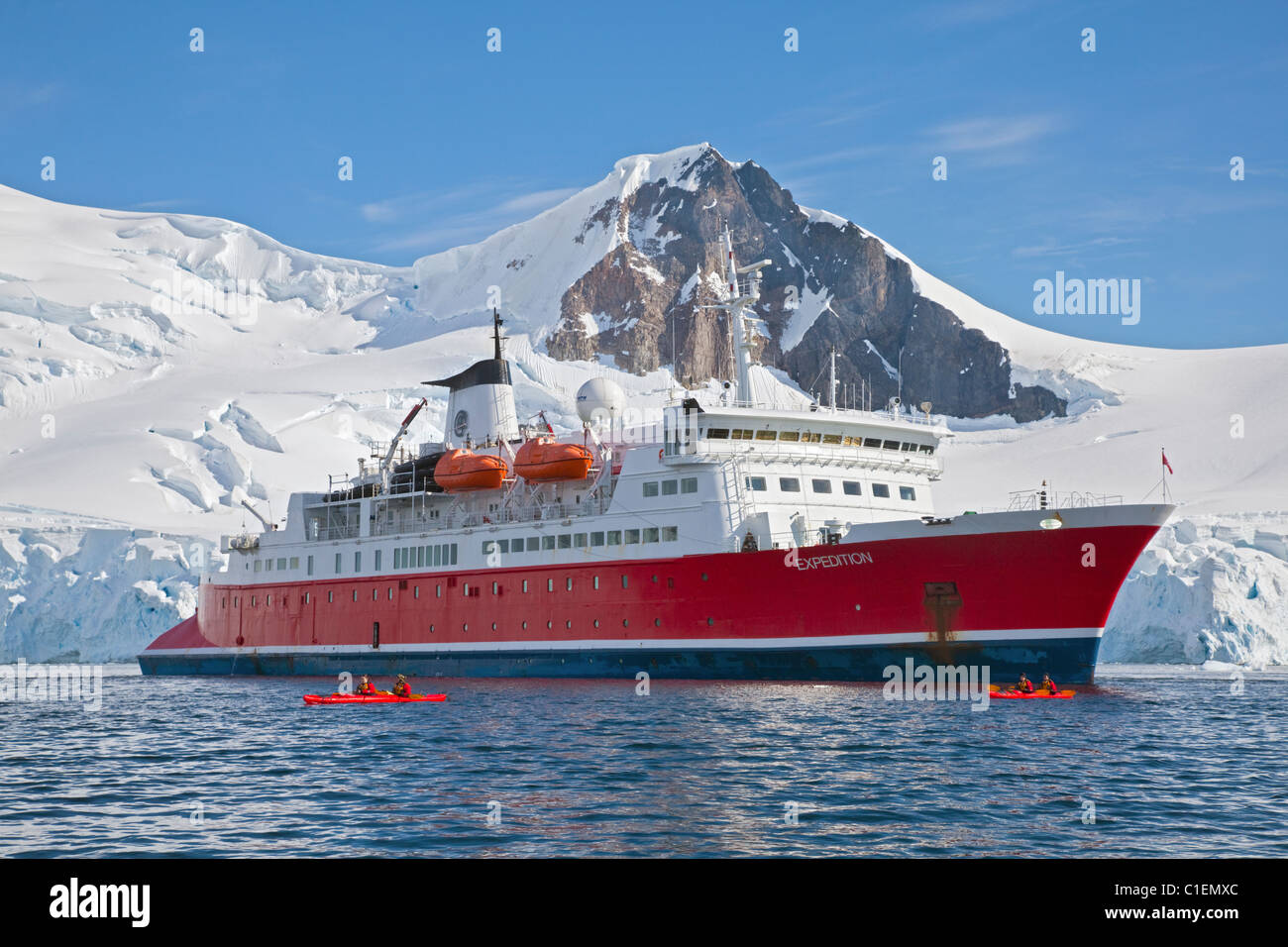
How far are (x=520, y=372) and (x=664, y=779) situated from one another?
369 feet

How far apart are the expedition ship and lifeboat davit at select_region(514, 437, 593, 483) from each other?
0.22 feet

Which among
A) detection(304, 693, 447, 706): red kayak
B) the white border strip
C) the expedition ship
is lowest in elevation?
detection(304, 693, 447, 706): red kayak

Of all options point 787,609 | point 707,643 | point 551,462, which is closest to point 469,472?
point 551,462

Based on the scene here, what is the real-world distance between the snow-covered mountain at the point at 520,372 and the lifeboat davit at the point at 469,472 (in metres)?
25.9

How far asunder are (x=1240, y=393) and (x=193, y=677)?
10603 cm

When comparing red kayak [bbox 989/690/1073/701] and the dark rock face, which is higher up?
the dark rock face

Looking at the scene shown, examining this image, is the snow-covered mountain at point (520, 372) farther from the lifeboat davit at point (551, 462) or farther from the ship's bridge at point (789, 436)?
the lifeboat davit at point (551, 462)

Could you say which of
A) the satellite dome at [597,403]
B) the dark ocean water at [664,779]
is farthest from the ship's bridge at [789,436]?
the dark ocean water at [664,779]

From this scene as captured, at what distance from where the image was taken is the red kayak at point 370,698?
30.0 meters

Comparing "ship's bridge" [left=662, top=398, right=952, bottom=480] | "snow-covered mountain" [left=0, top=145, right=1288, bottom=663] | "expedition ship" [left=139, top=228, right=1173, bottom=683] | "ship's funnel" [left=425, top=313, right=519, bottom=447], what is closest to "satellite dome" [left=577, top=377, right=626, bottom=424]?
"expedition ship" [left=139, top=228, right=1173, bottom=683]

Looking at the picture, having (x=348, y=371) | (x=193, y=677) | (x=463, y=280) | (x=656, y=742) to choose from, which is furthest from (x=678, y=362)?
(x=656, y=742)

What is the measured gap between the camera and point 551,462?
36156 millimetres

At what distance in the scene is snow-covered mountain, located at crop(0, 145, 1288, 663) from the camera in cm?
5981

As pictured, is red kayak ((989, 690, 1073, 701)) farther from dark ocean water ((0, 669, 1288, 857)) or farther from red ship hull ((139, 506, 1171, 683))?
red ship hull ((139, 506, 1171, 683))
